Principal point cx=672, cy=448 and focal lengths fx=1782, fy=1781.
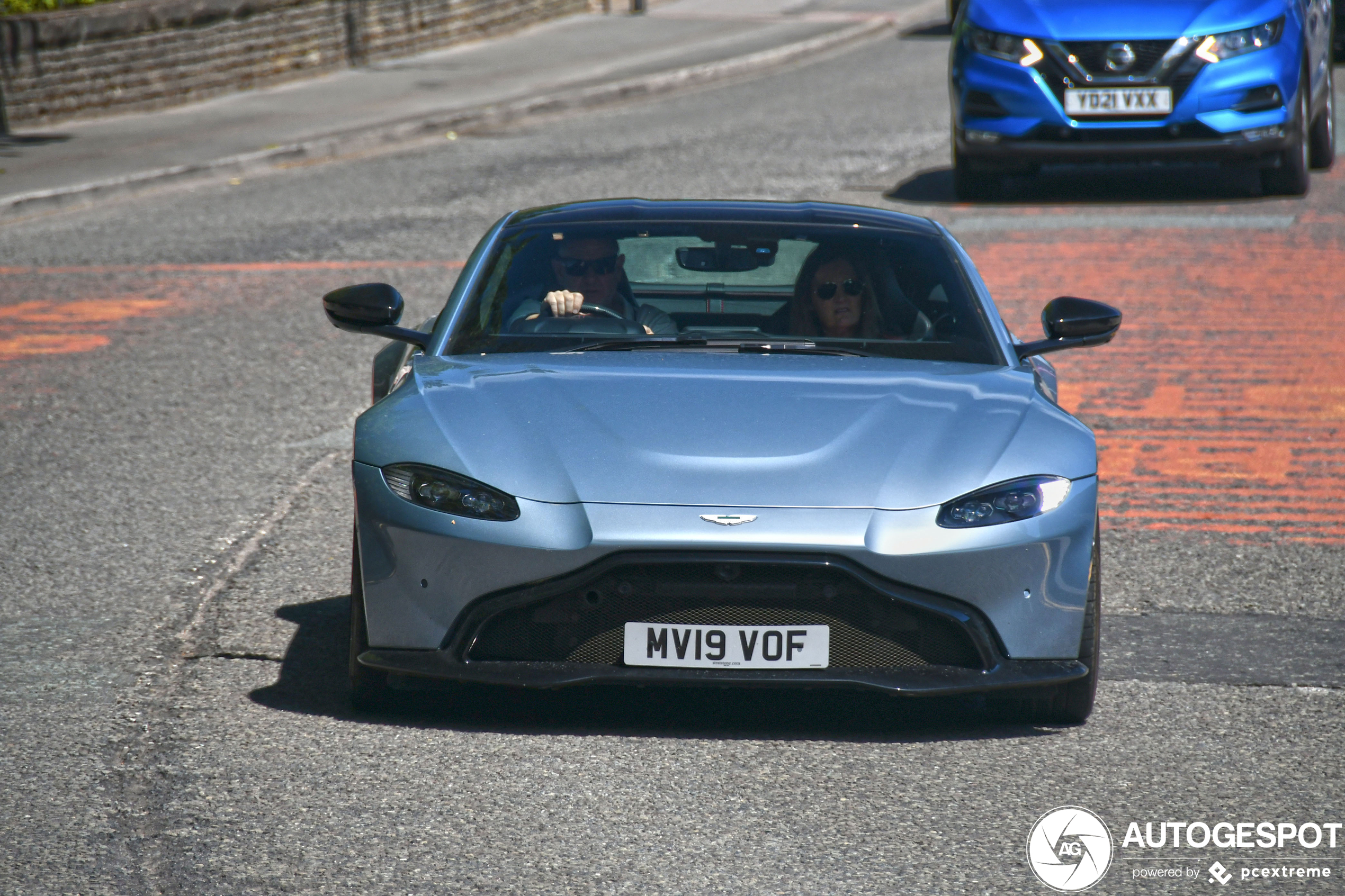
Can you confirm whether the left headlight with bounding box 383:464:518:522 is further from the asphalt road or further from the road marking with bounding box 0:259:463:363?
the road marking with bounding box 0:259:463:363

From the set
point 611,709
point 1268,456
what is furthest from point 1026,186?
point 611,709

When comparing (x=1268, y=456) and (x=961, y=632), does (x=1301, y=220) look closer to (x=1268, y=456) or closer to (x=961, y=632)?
(x=1268, y=456)

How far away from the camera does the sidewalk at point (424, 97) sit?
51.6ft

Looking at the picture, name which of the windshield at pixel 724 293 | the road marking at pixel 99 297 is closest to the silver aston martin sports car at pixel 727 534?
the windshield at pixel 724 293

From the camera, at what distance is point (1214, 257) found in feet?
36.8

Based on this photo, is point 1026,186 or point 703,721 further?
point 1026,186

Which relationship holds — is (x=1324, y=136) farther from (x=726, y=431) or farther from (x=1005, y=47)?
(x=726, y=431)

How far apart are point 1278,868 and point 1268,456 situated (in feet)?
12.7

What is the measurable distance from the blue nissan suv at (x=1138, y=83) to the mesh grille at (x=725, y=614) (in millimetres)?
9196

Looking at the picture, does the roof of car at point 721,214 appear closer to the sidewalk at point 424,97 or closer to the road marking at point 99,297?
the road marking at point 99,297

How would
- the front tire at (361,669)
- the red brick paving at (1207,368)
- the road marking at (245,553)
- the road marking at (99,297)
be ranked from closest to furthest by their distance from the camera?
the front tire at (361,669) < the road marking at (245,553) < the red brick paving at (1207,368) < the road marking at (99,297)

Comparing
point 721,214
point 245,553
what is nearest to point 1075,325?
point 721,214

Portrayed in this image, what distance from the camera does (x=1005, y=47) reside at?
12.8 metres

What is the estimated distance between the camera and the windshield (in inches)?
202
